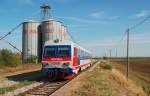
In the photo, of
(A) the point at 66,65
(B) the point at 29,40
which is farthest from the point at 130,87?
(B) the point at 29,40

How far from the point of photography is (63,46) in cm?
2442

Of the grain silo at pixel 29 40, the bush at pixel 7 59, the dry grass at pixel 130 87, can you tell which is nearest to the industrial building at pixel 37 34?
Result: the grain silo at pixel 29 40

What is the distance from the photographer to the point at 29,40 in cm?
5766

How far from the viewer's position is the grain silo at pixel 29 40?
2269 inches

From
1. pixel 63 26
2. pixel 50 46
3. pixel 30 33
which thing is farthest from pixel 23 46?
pixel 50 46

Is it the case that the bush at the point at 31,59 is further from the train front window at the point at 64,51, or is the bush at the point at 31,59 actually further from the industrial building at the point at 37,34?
the train front window at the point at 64,51

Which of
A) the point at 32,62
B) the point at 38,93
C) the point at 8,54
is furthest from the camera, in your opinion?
the point at 32,62

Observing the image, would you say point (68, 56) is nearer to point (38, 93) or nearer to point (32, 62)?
point (38, 93)

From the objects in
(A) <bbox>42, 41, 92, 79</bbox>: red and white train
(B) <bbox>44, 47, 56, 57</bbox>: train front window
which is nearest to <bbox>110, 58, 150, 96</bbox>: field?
(A) <bbox>42, 41, 92, 79</bbox>: red and white train

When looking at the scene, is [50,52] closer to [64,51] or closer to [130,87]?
[64,51]

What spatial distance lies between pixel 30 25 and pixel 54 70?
35.7m

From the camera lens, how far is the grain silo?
57.6 meters

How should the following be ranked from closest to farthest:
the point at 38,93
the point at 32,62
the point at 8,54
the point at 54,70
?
the point at 38,93 < the point at 54,70 < the point at 8,54 < the point at 32,62

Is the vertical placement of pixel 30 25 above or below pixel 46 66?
above
